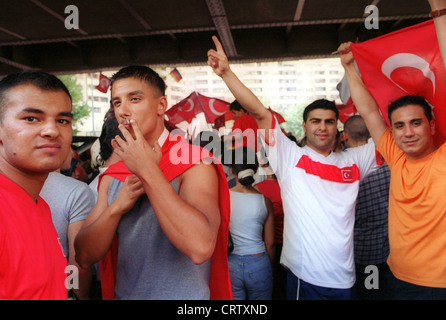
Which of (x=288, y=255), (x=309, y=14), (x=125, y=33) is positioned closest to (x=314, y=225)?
(x=288, y=255)

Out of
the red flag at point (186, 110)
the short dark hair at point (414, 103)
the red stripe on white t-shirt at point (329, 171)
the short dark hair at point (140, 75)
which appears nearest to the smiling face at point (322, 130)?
the red stripe on white t-shirt at point (329, 171)

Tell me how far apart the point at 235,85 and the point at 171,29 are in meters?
2.87

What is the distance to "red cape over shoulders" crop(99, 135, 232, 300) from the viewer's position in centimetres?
149

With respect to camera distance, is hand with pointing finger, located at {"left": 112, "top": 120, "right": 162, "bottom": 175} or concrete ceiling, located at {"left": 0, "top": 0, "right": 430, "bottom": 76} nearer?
hand with pointing finger, located at {"left": 112, "top": 120, "right": 162, "bottom": 175}

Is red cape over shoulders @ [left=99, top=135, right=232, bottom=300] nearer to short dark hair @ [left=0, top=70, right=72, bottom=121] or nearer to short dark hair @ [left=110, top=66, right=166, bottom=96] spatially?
short dark hair @ [left=110, top=66, right=166, bottom=96]

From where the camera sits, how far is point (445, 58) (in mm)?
1816

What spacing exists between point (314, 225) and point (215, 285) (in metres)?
1.19

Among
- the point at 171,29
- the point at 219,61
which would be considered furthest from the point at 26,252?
the point at 171,29

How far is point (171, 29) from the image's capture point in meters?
4.77

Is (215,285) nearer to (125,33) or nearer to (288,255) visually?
(288,255)

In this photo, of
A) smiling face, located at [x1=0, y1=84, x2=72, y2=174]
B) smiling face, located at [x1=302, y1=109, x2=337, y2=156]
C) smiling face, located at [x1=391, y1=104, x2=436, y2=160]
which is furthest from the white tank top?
smiling face, located at [x1=0, y1=84, x2=72, y2=174]

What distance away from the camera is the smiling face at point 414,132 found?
2277mm

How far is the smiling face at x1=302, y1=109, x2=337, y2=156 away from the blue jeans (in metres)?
1.15

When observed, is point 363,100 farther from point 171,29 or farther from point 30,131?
point 171,29
